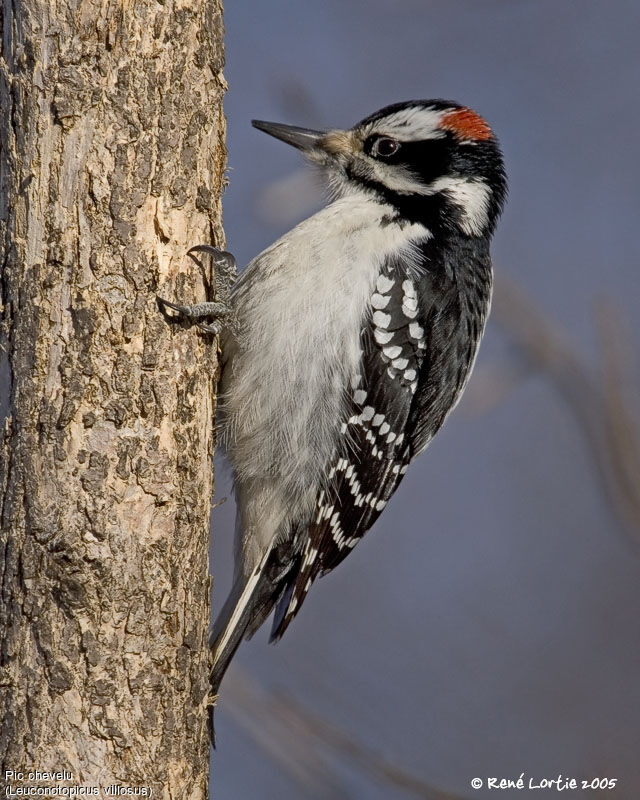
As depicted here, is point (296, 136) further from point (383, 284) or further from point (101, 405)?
point (101, 405)

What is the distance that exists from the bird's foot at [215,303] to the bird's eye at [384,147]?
85 centimetres

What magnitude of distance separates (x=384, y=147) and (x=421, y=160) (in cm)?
15

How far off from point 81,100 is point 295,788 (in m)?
3.25

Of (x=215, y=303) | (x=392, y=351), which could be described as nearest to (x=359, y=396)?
(x=392, y=351)

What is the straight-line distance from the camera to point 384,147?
3555 millimetres

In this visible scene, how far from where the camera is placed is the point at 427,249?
3.34 metres

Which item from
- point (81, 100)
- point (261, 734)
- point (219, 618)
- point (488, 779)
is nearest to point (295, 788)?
point (261, 734)

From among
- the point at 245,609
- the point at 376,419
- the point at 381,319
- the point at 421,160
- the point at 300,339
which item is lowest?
the point at 245,609

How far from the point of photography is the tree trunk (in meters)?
2.35

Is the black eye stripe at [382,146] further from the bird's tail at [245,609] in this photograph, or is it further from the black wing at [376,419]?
the bird's tail at [245,609]

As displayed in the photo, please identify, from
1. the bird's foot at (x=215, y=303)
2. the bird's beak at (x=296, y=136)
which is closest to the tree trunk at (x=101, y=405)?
the bird's foot at (x=215, y=303)

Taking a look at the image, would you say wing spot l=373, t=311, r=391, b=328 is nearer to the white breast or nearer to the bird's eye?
the white breast

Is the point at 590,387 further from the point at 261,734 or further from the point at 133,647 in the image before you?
the point at 133,647

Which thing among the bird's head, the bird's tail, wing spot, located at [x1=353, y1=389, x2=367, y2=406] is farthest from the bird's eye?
the bird's tail
